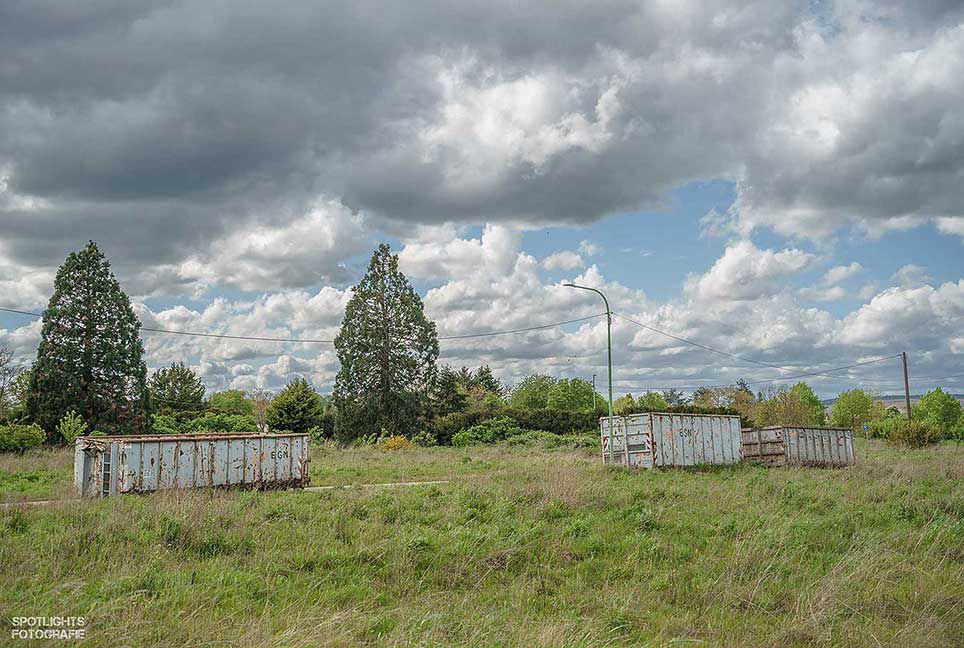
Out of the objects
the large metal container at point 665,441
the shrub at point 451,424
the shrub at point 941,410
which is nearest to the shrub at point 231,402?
the shrub at point 451,424

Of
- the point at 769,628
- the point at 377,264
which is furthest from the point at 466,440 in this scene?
the point at 769,628

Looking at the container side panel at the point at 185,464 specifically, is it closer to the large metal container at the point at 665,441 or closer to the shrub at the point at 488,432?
the large metal container at the point at 665,441

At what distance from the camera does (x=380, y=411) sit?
163 feet

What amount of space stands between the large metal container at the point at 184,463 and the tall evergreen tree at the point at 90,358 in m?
25.8

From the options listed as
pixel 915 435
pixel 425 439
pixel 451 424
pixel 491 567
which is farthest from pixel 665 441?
pixel 915 435

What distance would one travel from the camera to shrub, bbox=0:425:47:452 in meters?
30.8

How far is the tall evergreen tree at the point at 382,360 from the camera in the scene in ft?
163

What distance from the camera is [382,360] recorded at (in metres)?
50.6

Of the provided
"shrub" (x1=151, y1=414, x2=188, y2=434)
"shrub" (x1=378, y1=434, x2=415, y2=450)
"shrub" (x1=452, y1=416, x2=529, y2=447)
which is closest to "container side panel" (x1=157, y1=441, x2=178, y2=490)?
"shrub" (x1=378, y1=434, x2=415, y2=450)

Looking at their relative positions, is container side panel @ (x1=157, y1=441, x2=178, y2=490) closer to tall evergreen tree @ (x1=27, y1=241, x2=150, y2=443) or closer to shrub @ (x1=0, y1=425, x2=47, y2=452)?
shrub @ (x1=0, y1=425, x2=47, y2=452)

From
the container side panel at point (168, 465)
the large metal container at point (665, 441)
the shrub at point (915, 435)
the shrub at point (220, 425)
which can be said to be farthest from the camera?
the shrub at point (915, 435)

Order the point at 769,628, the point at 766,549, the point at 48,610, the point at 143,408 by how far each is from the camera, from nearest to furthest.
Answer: the point at 48,610
the point at 769,628
the point at 766,549
the point at 143,408

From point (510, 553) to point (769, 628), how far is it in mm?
4708

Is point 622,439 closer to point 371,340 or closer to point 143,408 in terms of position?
point 371,340
